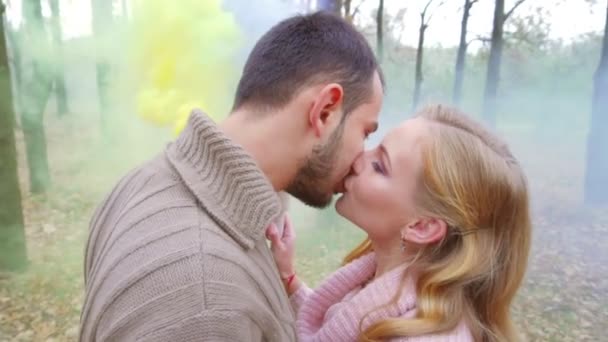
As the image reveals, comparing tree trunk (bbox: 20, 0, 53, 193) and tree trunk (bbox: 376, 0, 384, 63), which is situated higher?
tree trunk (bbox: 376, 0, 384, 63)

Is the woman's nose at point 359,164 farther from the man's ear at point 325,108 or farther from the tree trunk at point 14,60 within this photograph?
the tree trunk at point 14,60

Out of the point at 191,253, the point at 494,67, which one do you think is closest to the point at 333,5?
the point at 494,67

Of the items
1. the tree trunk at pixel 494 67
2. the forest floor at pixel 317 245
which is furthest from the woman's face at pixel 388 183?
the tree trunk at pixel 494 67

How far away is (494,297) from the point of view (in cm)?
105

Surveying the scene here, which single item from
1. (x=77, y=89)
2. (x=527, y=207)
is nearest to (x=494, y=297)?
(x=527, y=207)

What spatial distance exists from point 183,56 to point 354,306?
147 cm

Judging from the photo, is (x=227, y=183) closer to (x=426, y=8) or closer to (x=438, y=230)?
(x=438, y=230)

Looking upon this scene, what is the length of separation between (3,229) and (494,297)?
2.38 meters

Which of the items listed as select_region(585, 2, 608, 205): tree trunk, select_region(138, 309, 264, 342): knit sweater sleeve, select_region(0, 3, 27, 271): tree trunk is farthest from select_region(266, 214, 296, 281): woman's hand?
select_region(0, 3, 27, 271): tree trunk

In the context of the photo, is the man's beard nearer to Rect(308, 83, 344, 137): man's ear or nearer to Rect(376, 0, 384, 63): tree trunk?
Rect(308, 83, 344, 137): man's ear

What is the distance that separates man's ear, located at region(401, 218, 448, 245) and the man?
18 centimetres

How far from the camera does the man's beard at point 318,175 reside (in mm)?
994

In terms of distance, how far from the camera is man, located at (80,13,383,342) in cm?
68

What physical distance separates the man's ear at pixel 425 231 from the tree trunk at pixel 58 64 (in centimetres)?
230
